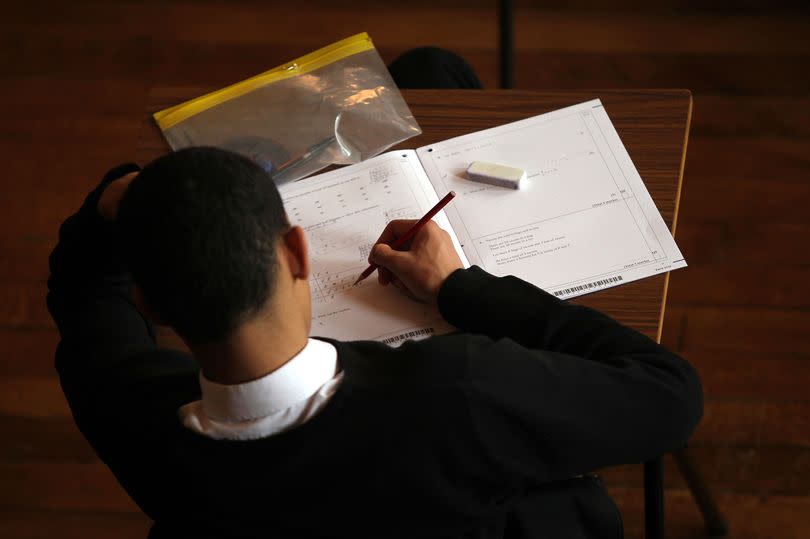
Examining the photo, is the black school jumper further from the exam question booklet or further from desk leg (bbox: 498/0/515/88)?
desk leg (bbox: 498/0/515/88)

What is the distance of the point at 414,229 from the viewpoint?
1.00m

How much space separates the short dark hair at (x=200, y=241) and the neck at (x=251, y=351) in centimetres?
1

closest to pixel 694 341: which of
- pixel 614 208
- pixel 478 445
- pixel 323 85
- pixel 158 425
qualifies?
pixel 614 208

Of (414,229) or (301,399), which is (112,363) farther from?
(414,229)

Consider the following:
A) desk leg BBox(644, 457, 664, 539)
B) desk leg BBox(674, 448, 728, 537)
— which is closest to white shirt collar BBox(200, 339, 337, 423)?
desk leg BBox(644, 457, 664, 539)

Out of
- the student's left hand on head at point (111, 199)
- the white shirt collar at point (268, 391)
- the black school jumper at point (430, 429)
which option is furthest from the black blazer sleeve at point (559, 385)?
the student's left hand on head at point (111, 199)

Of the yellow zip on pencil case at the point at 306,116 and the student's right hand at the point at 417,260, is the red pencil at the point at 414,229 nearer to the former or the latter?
the student's right hand at the point at 417,260

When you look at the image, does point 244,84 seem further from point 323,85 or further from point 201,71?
point 201,71

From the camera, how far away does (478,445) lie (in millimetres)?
756

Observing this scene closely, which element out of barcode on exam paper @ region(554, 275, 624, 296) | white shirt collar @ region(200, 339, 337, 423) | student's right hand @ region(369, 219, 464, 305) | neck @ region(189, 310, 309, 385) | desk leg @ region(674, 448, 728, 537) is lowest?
desk leg @ region(674, 448, 728, 537)

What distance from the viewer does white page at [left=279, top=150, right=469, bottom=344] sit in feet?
3.19

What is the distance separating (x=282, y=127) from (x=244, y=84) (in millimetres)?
100

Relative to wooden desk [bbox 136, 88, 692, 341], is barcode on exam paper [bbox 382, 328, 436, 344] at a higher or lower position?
lower

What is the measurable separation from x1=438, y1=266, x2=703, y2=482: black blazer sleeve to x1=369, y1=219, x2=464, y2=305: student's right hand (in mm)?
24
